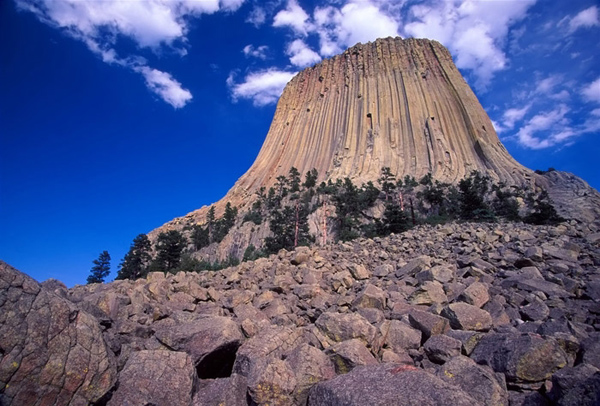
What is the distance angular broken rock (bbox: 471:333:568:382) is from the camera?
9.45 ft

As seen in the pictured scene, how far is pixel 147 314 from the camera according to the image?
5.02 m

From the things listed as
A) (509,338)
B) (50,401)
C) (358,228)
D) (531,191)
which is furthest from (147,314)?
(531,191)

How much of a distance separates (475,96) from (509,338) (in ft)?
223

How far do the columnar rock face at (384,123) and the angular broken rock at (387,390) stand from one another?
157 ft

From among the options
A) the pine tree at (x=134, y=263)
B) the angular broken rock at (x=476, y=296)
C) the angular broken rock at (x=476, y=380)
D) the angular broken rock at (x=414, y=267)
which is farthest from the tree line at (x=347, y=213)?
the angular broken rock at (x=476, y=380)

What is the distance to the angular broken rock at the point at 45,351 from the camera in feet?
8.20

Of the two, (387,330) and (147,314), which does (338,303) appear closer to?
(387,330)

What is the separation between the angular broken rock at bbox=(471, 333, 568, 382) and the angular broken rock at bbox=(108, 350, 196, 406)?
3088 millimetres

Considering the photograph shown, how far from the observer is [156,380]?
299cm

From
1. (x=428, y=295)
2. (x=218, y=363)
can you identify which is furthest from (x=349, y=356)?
(x=428, y=295)

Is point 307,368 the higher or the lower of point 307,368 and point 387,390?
the higher

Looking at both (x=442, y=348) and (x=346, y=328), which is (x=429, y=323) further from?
(x=346, y=328)

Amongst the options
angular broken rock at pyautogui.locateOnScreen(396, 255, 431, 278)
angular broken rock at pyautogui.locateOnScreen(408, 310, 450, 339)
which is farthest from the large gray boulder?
angular broken rock at pyautogui.locateOnScreen(396, 255, 431, 278)

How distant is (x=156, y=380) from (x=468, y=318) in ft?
13.1
